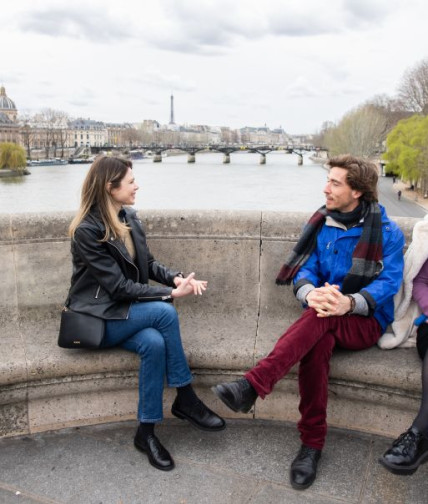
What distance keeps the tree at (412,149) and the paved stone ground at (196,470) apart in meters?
37.7

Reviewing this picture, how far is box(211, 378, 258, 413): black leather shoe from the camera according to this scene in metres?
2.07

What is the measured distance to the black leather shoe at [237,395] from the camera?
6.81 feet

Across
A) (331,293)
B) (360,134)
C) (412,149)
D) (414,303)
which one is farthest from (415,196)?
(331,293)

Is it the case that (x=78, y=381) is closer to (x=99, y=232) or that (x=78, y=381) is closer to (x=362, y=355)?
(x=99, y=232)

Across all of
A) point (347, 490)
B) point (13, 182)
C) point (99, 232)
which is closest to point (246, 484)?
point (347, 490)

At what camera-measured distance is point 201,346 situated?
8.20 feet

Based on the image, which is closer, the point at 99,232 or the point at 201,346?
the point at 99,232

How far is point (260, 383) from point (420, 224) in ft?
3.37

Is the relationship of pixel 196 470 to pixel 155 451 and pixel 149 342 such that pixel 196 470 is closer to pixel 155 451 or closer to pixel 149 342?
pixel 155 451

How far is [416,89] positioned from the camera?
52.8m

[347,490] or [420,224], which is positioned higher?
[420,224]

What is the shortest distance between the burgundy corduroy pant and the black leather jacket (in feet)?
1.84

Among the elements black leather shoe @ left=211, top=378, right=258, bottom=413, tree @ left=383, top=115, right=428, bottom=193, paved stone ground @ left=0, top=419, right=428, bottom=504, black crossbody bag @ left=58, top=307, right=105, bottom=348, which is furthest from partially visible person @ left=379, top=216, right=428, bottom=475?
tree @ left=383, top=115, right=428, bottom=193

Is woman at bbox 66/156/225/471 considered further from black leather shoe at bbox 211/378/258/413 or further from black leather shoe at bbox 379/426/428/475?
black leather shoe at bbox 379/426/428/475
